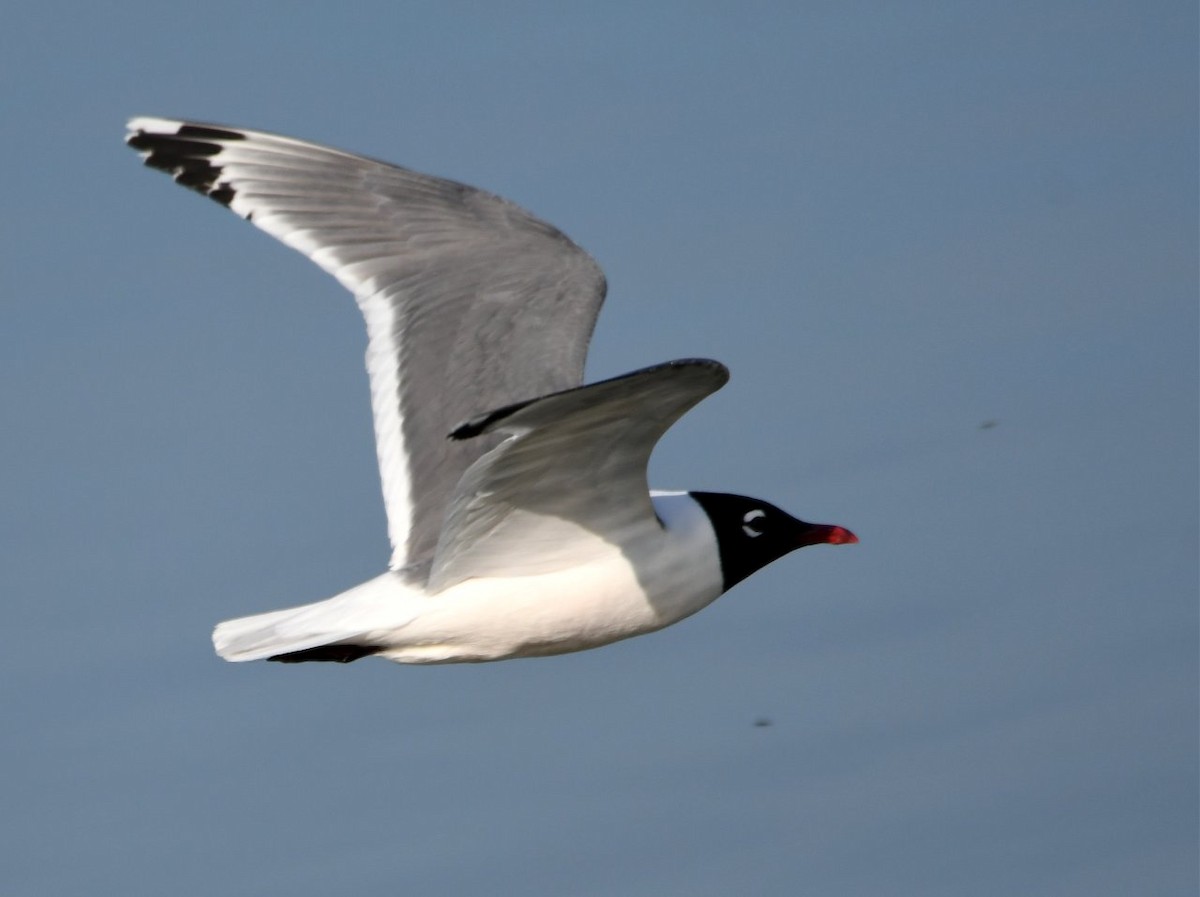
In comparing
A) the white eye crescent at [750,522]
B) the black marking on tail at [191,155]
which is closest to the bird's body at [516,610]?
the white eye crescent at [750,522]

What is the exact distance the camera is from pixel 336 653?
7.43 meters

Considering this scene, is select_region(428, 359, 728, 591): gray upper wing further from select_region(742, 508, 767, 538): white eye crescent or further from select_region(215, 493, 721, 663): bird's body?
select_region(742, 508, 767, 538): white eye crescent

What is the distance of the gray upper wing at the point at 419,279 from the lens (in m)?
8.09

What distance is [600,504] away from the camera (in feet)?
23.9

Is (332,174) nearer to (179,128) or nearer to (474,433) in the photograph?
(179,128)

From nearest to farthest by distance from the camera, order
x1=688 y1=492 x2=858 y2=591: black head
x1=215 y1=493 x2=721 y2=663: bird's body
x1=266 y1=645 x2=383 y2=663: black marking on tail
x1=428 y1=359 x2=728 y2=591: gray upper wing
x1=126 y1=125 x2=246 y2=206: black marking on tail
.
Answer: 1. x1=428 y1=359 x2=728 y2=591: gray upper wing
2. x1=215 y1=493 x2=721 y2=663: bird's body
3. x1=266 y1=645 x2=383 y2=663: black marking on tail
4. x1=688 y1=492 x2=858 y2=591: black head
5. x1=126 y1=125 x2=246 y2=206: black marking on tail

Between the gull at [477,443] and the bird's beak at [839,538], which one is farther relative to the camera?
the bird's beak at [839,538]

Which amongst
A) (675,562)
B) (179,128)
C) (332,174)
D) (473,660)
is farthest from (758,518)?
(179,128)

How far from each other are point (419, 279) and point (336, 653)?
2.00 meters

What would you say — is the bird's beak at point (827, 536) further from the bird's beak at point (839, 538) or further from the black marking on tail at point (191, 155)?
the black marking on tail at point (191, 155)

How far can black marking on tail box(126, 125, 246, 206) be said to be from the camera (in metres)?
8.69

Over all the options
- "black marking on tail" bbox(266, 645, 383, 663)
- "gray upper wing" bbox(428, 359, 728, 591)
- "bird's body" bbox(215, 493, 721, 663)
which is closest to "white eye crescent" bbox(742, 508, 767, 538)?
"bird's body" bbox(215, 493, 721, 663)

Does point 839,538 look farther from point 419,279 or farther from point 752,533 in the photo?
point 419,279

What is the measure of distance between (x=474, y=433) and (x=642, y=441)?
1.41 m
